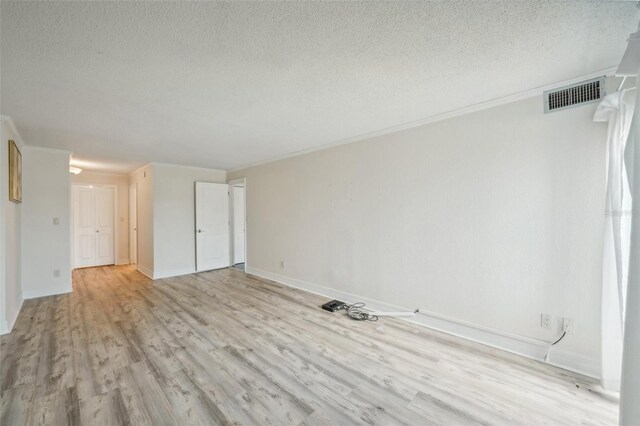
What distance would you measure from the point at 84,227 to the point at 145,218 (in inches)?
79.7

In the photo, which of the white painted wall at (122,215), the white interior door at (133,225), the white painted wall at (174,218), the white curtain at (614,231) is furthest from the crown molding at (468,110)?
the white painted wall at (122,215)

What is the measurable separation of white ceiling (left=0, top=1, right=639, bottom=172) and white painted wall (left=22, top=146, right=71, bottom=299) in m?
1.46

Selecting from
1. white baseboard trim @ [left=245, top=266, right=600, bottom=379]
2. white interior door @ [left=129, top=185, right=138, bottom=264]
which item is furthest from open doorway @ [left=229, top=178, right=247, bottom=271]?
white baseboard trim @ [left=245, top=266, right=600, bottom=379]

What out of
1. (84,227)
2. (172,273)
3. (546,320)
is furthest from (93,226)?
(546,320)

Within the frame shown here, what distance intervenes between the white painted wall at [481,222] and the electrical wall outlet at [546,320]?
0.12 feet

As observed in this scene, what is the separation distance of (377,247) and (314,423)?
2.06 metres

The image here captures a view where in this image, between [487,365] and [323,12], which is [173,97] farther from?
[487,365]

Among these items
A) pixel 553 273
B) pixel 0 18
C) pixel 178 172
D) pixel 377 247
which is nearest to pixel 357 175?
pixel 377 247

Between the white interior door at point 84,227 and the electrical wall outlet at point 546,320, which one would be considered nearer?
the electrical wall outlet at point 546,320

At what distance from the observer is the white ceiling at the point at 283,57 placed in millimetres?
1327

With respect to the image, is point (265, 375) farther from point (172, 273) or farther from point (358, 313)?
point (172, 273)

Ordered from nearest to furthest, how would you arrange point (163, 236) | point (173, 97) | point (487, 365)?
1. point (487, 365)
2. point (173, 97)
3. point (163, 236)

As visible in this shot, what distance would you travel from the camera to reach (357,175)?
3.44 meters

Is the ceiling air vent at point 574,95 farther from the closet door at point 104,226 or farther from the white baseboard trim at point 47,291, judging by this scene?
the closet door at point 104,226
